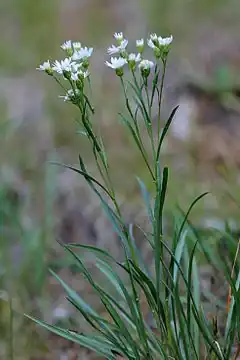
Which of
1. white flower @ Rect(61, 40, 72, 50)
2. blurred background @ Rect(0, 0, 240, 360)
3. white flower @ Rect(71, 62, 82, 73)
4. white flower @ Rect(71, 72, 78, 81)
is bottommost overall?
white flower @ Rect(71, 72, 78, 81)

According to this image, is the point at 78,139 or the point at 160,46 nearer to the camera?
the point at 160,46

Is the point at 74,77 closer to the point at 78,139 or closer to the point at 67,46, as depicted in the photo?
the point at 67,46

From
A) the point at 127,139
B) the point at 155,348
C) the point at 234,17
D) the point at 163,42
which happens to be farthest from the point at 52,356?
the point at 234,17

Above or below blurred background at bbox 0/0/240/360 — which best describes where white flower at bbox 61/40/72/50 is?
below

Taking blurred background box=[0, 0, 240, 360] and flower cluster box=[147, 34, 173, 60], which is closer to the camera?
flower cluster box=[147, 34, 173, 60]

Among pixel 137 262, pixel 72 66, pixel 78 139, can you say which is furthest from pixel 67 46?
pixel 78 139

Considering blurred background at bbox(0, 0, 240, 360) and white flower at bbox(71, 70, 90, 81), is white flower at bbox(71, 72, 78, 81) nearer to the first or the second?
white flower at bbox(71, 70, 90, 81)

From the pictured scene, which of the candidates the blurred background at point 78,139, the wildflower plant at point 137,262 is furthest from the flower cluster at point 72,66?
the blurred background at point 78,139

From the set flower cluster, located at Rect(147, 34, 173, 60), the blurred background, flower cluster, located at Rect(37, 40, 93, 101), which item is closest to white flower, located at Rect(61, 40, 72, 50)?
flower cluster, located at Rect(37, 40, 93, 101)

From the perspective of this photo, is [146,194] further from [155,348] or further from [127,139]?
[127,139]
